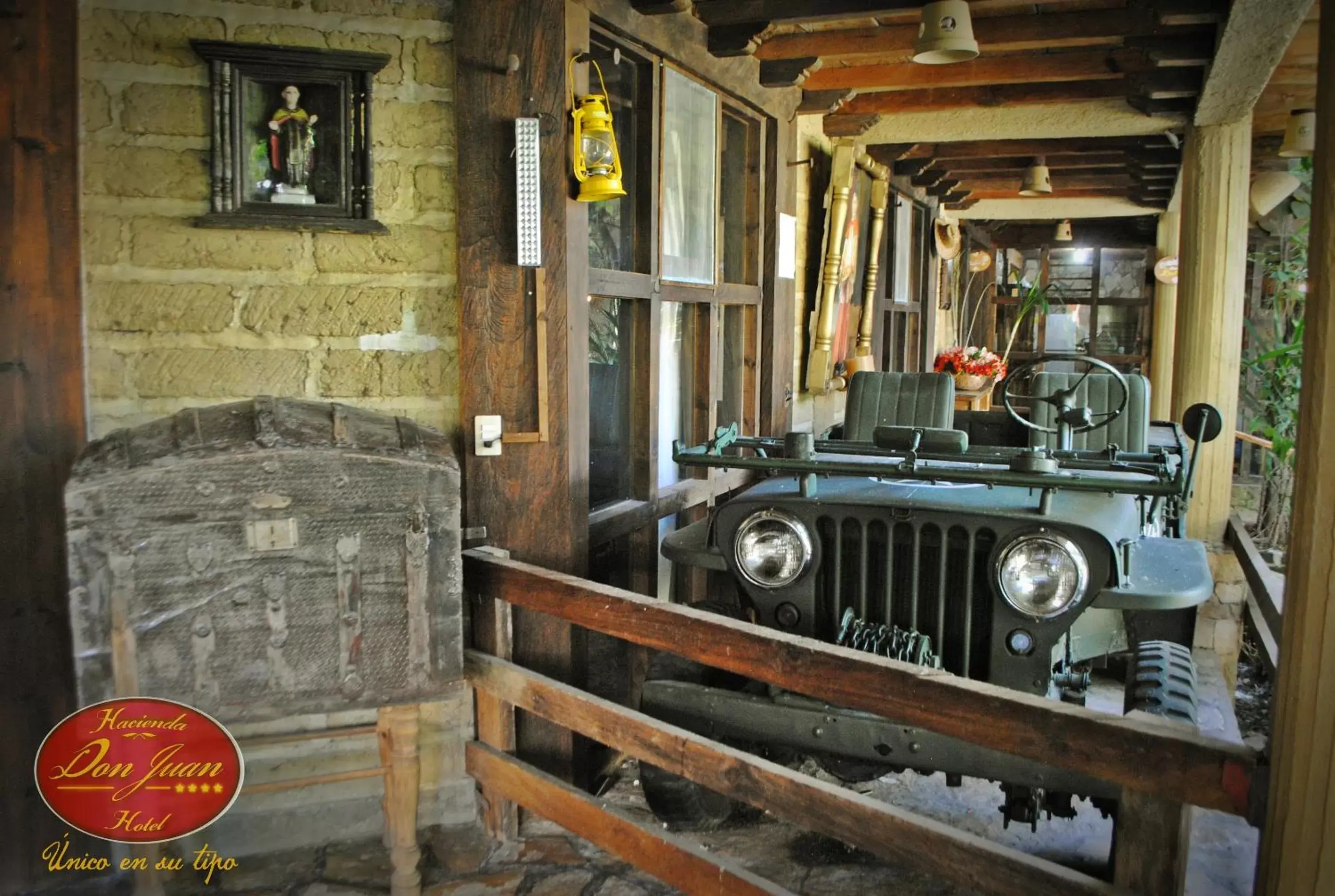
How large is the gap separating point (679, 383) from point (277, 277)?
2050mm

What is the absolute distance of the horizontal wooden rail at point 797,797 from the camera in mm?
2070

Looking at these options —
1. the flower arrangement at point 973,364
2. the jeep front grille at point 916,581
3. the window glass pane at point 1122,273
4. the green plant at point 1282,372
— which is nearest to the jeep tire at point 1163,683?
the jeep front grille at point 916,581

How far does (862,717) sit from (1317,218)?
171 cm

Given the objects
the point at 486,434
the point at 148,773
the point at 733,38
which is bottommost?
the point at 148,773

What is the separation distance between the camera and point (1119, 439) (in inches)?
172

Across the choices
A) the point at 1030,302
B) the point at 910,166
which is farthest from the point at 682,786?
the point at 1030,302

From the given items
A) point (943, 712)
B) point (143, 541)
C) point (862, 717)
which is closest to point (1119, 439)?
point (862, 717)

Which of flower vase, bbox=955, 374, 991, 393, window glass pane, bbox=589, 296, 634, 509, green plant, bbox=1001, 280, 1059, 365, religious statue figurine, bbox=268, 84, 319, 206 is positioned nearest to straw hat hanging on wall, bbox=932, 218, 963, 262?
green plant, bbox=1001, 280, 1059, 365

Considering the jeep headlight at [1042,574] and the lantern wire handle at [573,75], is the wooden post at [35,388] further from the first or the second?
the jeep headlight at [1042,574]

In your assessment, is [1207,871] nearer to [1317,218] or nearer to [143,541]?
[1317,218]

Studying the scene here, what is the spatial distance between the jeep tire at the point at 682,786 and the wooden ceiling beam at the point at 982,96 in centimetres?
387

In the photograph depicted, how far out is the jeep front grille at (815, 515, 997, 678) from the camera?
2.94m

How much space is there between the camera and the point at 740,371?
17.4 ft

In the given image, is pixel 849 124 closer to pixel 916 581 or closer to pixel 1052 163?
pixel 1052 163
